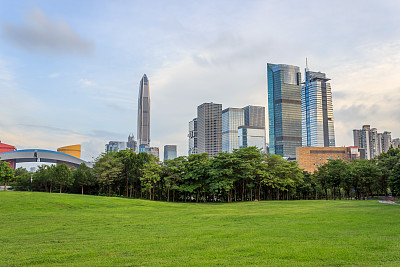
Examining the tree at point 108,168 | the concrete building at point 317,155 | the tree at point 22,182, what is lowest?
the tree at point 22,182

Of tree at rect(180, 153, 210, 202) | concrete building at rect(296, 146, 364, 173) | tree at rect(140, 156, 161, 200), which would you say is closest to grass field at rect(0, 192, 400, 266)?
tree at rect(140, 156, 161, 200)

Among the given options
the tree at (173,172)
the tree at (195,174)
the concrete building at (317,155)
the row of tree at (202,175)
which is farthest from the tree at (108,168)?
the concrete building at (317,155)

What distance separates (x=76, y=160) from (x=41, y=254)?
103 metres

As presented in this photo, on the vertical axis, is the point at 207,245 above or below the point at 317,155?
below

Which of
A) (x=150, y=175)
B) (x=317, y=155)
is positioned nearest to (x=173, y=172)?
(x=150, y=175)

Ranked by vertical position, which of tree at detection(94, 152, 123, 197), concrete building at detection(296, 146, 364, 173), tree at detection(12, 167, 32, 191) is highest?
concrete building at detection(296, 146, 364, 173)

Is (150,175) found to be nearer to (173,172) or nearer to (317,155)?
(173,172)

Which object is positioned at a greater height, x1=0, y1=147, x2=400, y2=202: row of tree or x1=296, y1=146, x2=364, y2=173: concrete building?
x1=296, y1=146, x2=364, y2=173: concrete building

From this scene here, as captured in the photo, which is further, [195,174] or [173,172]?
[173,172]

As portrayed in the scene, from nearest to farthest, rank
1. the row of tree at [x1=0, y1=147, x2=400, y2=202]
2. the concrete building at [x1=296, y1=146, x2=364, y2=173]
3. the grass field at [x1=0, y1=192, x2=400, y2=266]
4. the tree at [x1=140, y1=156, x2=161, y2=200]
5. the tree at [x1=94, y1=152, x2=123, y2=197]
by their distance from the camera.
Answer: the grass field at [x1=0, y1=192, x2=400, y2=266] → the row of tree at [x1=0, y1=147, x2=400, y2=202] → the tree at [x1=140, y1=156, x2=161, y2=200] → the tree at [x1=94, y1=152, x2=123, y2=197] → the concrete building at [x1=296, y1=146, x2=364, y2=173]

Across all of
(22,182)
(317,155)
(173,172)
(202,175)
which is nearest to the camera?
(202,175)

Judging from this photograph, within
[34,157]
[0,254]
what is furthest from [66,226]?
[34,157]

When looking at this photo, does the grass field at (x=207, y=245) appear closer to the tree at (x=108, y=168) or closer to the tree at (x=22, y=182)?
the tree at (x=108, y=168)

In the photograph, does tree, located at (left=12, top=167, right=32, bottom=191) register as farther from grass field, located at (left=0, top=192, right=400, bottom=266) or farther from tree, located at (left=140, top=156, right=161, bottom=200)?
grass field, located at (left=0, top=192, right=400, bottom=266)
